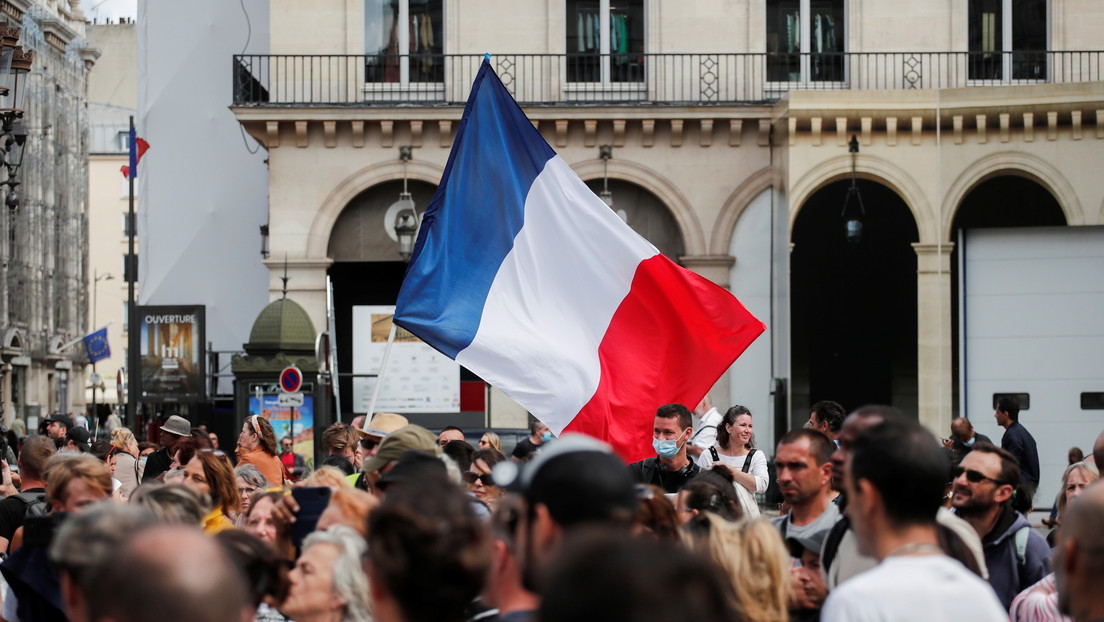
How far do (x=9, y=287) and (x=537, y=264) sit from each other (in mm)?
57894

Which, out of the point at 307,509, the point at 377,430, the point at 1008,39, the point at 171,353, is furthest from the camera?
the point at 1008,39

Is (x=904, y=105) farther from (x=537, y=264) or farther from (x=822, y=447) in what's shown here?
(x=822, y=447)

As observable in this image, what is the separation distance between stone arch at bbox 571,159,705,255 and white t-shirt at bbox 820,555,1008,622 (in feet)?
70.2

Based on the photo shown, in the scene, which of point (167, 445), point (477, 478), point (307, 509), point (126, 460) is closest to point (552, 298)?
point (477, 478)

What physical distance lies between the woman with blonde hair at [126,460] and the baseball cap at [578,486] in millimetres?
10166

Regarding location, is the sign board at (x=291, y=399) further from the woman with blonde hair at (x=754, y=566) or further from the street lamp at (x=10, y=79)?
the woman with blonde hair at (x=754, y=566)

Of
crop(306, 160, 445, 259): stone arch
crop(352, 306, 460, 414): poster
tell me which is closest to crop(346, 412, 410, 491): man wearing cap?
crop(352, 306, 460, 414): poster

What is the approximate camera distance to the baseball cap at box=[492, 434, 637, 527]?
3.53 meters

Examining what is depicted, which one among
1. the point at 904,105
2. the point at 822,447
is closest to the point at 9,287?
the point at 904,105

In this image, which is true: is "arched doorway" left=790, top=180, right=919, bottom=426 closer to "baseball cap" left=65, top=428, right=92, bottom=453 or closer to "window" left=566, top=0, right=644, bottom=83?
"window" left=566, top=0, right=644, bottom=83

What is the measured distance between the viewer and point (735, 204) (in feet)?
82.9

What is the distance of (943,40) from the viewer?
81.5 feet

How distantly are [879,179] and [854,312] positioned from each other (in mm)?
5788

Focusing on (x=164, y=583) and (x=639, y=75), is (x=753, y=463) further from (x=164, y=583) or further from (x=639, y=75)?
(x=639, y=75)
